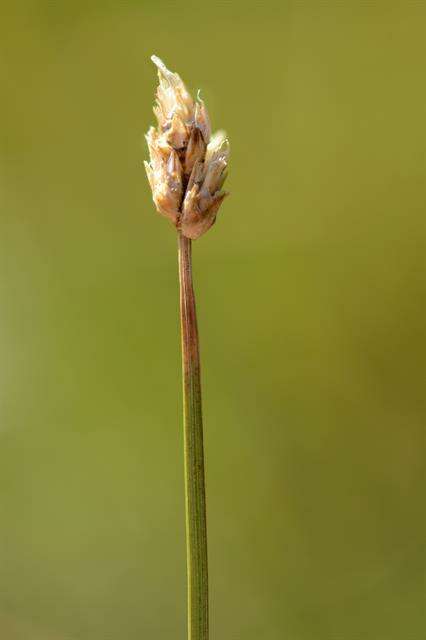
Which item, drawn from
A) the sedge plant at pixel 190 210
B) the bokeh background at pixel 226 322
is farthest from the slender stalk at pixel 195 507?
the bokeh background at pixel 226 322

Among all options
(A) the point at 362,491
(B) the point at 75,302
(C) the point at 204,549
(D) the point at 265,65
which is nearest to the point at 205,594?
(C) the point at 204,549

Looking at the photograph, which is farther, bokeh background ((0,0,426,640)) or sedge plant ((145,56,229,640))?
bokeh background ((0,0,426,640))

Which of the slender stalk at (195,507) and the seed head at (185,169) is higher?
the seed head at (185,169)

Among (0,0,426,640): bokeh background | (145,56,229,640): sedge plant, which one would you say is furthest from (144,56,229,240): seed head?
(0,0,426,640): bokeh background

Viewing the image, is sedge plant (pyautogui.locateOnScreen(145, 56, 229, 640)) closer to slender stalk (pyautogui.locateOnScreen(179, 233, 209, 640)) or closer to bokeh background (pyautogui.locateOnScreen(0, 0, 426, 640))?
slender stalk (pyautogui.locateOnScreen(179, 233, 209, 640))

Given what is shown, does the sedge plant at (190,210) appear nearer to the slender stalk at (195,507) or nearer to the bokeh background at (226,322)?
A: the slender stalk at (195,507)

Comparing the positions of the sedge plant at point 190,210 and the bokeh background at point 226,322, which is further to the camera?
the bokeh background at point 226,322

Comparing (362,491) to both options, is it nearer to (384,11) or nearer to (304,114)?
(304,114)
